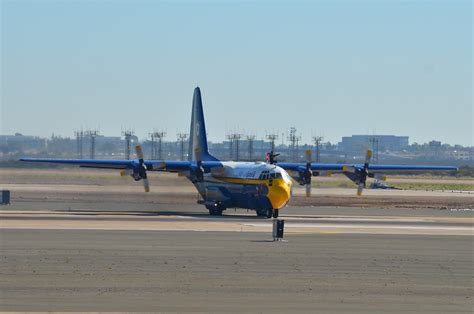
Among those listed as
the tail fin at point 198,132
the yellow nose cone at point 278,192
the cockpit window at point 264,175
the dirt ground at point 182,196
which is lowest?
the dirt ground at point 182,196

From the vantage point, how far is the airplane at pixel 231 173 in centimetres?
4784

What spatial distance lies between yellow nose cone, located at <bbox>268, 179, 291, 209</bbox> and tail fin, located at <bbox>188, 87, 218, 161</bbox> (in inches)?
320

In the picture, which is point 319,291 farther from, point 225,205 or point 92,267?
point 225,205

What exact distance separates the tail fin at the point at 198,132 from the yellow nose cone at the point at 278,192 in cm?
812

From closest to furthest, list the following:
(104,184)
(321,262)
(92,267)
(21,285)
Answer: (21,285) → (92,267) → (321,262) → (104,184)

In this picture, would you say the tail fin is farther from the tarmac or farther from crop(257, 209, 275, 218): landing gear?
crop(257, 209, 275, 218): landing gear

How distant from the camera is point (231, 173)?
165 feet

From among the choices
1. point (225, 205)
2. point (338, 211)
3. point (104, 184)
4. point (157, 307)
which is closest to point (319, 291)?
point (157, 307)

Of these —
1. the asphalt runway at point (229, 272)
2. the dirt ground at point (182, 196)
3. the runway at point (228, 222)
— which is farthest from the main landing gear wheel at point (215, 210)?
the asphalt runway at point (229, 272)

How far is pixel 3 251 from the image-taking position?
29.7 metres

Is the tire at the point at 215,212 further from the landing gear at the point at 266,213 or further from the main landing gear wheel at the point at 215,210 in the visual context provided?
the landing gear at the point at 266,213

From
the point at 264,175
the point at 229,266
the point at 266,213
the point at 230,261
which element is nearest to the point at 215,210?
the point at 266,213

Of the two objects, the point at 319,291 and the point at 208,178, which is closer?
the point at 319,291

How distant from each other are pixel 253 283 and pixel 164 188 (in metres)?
46.1
